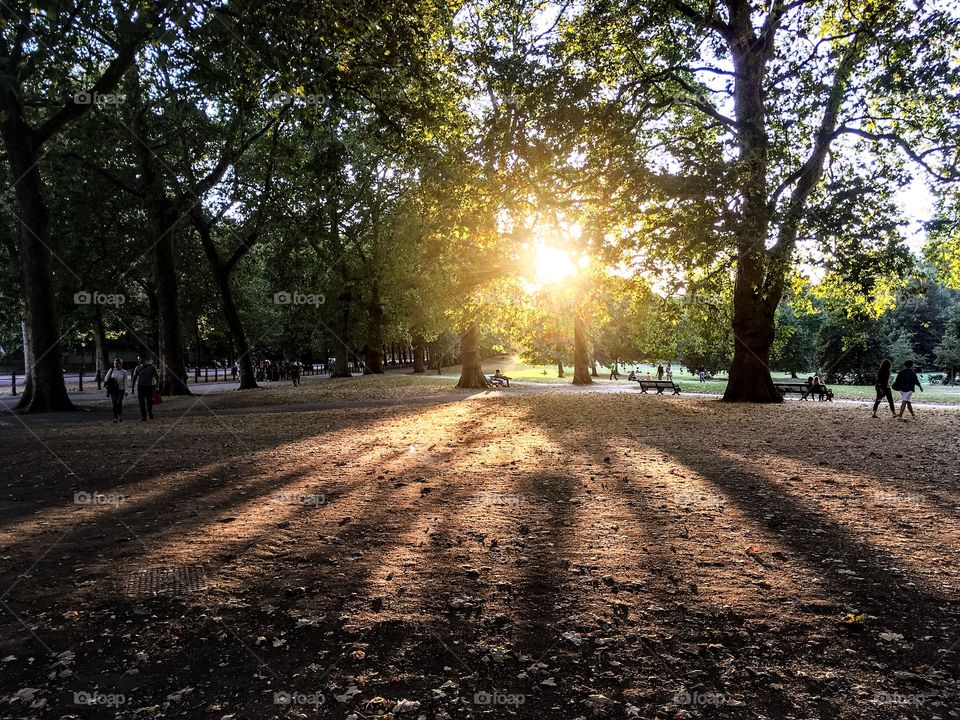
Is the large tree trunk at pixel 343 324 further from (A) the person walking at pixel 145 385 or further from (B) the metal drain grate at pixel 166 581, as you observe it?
(B) the metal drain grate at pixel 166 581

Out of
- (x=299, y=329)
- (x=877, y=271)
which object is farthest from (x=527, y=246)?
(x=299, y=329)

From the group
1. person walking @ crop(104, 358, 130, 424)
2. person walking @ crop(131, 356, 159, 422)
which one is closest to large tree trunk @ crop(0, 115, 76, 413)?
Answer: person walking @ crop(104, 358, 130, 424)

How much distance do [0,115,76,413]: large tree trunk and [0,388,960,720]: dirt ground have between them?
40.3 feet

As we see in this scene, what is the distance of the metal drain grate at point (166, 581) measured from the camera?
14.8 ft

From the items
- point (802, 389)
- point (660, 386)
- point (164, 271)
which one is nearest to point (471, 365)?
point (660, 386)

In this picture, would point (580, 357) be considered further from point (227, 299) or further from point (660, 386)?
point (227, 299)

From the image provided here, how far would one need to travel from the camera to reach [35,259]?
63.6 feet

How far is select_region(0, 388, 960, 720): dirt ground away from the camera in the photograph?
3156 millimetres

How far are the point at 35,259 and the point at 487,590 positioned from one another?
73.4ft

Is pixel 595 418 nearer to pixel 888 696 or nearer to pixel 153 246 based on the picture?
pixel 888 696

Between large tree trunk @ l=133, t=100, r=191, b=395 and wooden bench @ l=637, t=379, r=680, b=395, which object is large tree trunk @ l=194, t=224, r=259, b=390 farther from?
wooden bench @ l=637, t=379, r=680, b=395

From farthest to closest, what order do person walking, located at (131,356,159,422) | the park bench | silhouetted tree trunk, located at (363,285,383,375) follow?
silhouetted tree trunk, located at (363,285,383,375), the park bench, person walking, located at (131,356,159,422)

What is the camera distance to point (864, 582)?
4.45m

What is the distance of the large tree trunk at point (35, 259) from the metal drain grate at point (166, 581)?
19.1 metres
